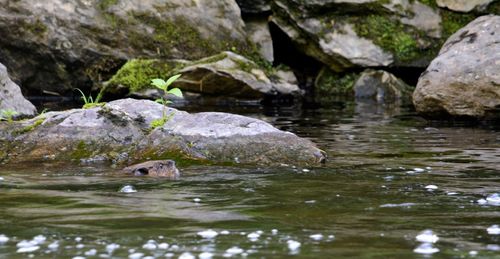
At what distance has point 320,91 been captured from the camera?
16719 millimetres

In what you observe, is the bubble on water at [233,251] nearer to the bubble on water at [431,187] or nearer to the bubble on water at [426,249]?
the bubble on water at [426,249]

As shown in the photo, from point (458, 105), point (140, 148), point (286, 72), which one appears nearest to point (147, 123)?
point (140, 148)

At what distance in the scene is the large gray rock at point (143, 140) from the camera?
22.7 ft

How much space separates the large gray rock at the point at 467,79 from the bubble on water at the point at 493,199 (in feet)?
16.9

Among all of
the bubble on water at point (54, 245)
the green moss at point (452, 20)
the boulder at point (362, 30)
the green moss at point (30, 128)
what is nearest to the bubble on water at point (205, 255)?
the bubble on water at point (54, 245)

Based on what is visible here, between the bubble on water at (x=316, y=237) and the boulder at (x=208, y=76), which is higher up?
the boulder at (x=208, y=76)

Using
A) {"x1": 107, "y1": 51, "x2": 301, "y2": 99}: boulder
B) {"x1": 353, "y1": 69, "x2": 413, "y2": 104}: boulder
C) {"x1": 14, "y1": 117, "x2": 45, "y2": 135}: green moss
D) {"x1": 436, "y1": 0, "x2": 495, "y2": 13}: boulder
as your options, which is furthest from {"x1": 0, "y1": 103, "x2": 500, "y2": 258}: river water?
{"x1": 436, "y1": 0, "x2": 495, "y2": 13}: boulder

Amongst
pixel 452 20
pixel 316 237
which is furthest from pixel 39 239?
pixel 452 20

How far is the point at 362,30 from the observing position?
15.9m

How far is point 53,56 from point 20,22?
894mm

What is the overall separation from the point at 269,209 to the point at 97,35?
10.7 m

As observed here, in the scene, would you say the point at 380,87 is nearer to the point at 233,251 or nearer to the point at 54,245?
the point at 233,251

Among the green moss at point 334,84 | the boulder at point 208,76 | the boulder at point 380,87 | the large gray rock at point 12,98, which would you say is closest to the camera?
the large gray rock at point 12,98

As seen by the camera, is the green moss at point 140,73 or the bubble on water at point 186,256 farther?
the green moss at point 140,73
